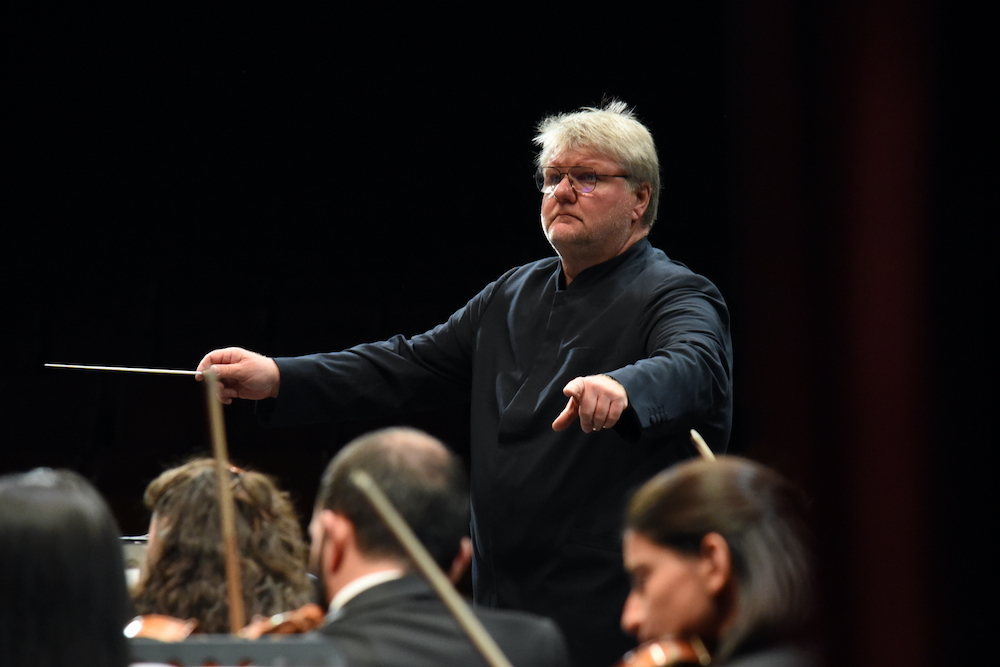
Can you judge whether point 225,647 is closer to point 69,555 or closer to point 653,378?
point 69,555

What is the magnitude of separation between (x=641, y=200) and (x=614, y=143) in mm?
126

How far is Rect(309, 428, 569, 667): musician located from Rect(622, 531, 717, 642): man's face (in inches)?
6.6

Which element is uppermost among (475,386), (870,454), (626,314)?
(870,454)

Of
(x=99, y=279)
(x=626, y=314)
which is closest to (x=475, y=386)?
(x=626, y=314)

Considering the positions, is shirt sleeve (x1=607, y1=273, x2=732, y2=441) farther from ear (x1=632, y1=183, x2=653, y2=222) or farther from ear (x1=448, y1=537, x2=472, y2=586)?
ear (x1=448, y1=537, x2=472, y2=586)

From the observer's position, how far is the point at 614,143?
86.1 inches

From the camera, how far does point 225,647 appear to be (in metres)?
0.90

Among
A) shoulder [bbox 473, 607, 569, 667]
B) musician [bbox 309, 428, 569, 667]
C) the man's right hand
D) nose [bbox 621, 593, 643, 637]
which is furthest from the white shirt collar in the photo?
the man's right hand

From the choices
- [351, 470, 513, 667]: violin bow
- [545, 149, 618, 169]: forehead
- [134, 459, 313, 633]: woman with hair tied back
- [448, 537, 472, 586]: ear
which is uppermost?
[545, 149, 618, 169]: forehead

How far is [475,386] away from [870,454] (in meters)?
2.00

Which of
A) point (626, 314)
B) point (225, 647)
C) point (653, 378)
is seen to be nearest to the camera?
point (225, 647)

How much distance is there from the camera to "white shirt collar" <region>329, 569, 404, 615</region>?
1.21m

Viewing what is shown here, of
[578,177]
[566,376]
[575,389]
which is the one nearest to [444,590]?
[575,389]

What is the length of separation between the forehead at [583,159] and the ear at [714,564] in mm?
1259
